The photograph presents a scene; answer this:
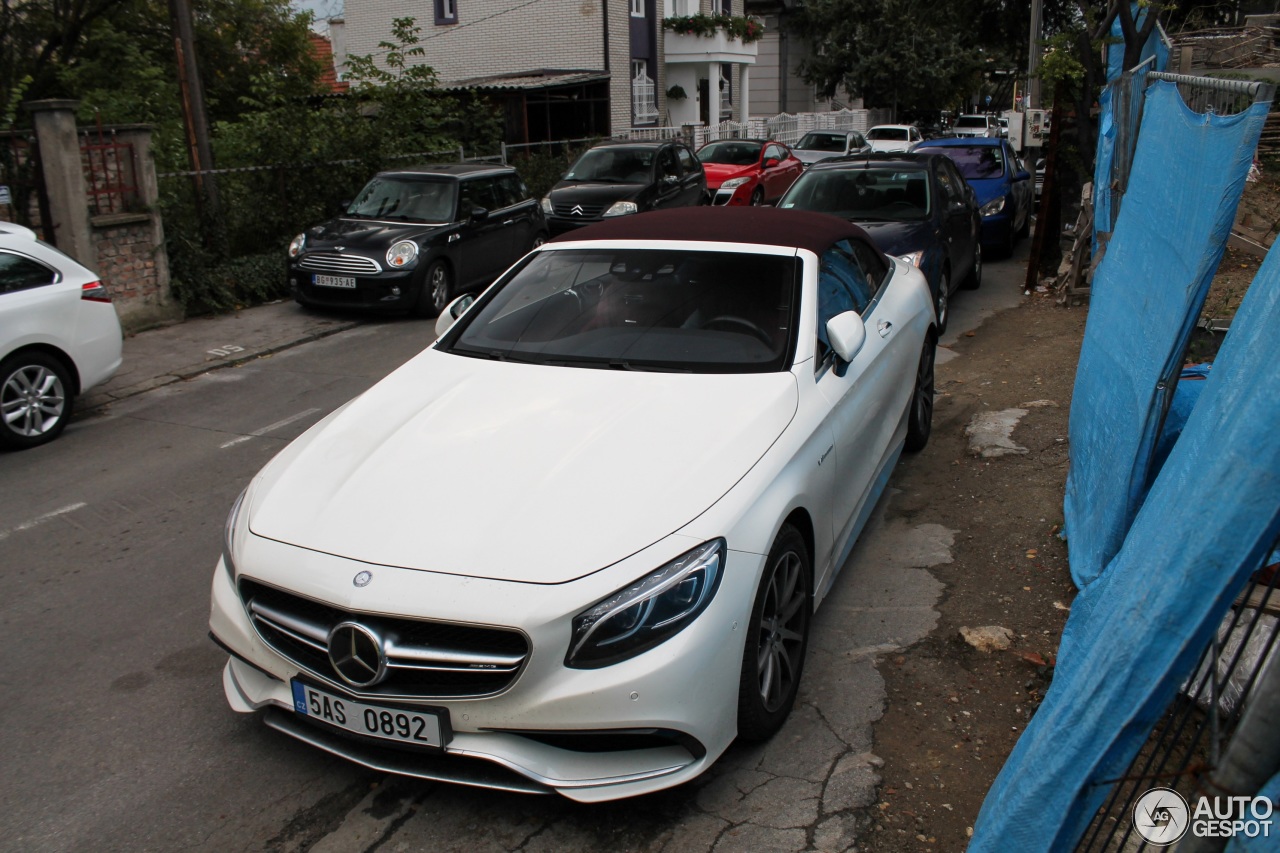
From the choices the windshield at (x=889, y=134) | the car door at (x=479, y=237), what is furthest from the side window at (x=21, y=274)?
the windshield at (x=889, y=134)

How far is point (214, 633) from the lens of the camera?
359 cm

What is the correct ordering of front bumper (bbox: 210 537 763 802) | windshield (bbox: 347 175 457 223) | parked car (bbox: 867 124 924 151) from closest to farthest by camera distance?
front bumper (bbox: 210 537 763 802), windshield (bbox: 347 175 457 223), parked car (bbox: 867 124 924 151)

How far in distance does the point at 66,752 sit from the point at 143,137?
9554mm

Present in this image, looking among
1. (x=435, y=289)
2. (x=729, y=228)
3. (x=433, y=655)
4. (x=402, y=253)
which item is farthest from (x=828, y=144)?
(x=433, y=655)

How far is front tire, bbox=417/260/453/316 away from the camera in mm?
12133

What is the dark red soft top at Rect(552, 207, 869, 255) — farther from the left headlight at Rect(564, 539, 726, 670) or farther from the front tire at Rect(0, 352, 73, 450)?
the front tire at Rect(0, 352, 73, 450)

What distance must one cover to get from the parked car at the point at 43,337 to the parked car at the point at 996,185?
35.5 feet

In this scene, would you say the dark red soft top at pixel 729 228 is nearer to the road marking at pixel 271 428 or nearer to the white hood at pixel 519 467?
the white hood at pixel 519 467

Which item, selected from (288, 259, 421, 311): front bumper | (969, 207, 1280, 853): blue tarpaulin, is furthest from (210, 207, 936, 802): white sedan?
(288, 259, 421, 311): front bumper

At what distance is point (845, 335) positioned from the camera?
14.2ft

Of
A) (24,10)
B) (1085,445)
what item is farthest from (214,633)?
(24,10)

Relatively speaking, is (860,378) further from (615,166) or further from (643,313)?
(615,166)

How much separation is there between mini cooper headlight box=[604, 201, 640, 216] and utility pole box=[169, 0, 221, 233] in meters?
5.62

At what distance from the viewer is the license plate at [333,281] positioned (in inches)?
468
